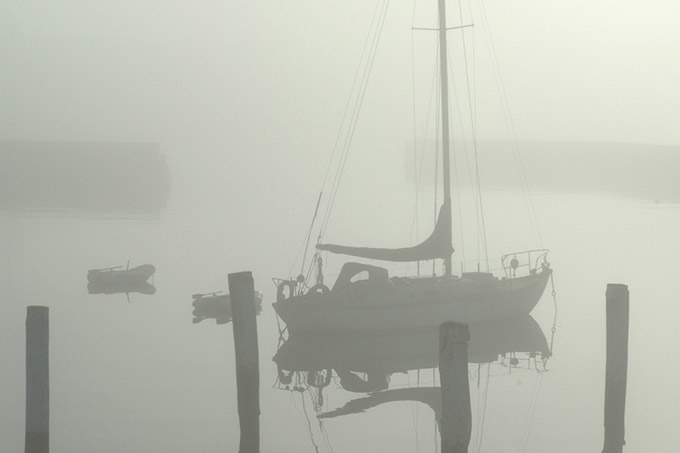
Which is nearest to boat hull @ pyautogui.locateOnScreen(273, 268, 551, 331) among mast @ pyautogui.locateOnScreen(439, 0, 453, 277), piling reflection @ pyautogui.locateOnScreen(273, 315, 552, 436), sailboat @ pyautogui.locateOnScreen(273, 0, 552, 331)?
sailboat @ pyautogui.locateOnScreen(273, 0, 552, 331)

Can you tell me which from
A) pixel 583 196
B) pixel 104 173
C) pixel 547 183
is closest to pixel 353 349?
pixel 583 196

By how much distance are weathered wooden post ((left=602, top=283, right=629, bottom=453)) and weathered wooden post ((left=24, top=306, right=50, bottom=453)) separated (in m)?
7.23

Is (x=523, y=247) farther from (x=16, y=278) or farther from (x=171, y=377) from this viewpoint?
(x=171, y=377)

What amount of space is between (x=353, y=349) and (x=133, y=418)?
8022 mm

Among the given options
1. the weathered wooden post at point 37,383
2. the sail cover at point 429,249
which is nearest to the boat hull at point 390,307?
the sail cover at point 429,249

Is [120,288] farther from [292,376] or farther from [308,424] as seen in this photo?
[308,424]

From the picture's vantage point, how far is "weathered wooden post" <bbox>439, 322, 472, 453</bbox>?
13523mm

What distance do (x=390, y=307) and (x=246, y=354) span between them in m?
11.1

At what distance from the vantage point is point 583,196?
353 feet

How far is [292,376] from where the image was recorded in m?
24.3

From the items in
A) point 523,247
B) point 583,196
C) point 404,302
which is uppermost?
point 583,196

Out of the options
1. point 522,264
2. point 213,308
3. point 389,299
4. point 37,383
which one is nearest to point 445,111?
point 389,299

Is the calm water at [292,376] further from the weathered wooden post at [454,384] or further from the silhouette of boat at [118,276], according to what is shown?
the weathered wooden post at [454,384]

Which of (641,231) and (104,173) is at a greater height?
(104,173)
